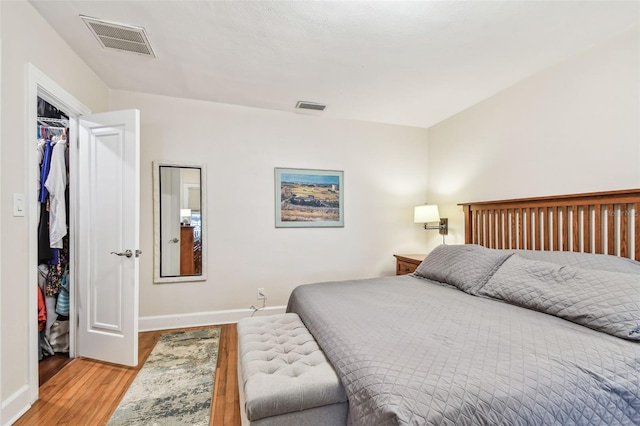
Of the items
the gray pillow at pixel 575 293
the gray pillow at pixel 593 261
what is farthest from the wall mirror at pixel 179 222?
the gray pillow at pixel 593 261

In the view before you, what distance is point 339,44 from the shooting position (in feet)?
6.86

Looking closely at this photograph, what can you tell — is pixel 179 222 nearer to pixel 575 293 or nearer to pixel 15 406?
pixel 15 406

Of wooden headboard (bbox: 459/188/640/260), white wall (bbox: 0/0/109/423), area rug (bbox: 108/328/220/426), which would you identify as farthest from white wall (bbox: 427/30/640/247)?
white wall (bbox: 0/0/109/423)

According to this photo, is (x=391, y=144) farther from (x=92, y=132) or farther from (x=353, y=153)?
(x=92, y=132)

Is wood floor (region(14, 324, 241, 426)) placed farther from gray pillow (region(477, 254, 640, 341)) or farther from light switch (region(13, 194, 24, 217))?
gray pillow (region(477, 254, 640, 341))

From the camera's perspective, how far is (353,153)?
3.66 meters

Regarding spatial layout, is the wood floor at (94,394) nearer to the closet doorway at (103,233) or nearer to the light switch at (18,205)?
the closet doorway at (103,233)

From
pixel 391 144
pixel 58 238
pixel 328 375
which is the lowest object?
pixel 328 375

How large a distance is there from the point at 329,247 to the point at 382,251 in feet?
2.43

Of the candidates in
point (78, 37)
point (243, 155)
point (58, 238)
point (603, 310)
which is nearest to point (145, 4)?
point (78, 37)

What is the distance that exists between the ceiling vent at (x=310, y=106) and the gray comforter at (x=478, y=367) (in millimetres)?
2319

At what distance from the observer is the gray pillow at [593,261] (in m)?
1.71

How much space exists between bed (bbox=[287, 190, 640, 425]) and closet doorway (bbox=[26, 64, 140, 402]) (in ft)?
4.55

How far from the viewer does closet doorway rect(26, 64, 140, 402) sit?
2.28 meters
